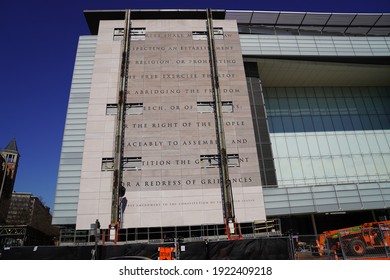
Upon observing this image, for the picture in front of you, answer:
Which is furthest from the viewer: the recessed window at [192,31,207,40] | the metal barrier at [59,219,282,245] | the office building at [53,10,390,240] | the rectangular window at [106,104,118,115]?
the recessed window at [192,31,207,40]

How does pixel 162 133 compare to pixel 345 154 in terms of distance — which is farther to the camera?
pixel 345 154

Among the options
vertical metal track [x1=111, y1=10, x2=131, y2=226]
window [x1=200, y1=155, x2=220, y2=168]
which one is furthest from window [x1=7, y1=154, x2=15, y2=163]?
window [x1=200, y1=155, x2=220, y2=168]

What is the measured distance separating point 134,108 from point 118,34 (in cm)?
1323

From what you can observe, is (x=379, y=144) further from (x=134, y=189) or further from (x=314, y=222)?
(x=134, y=189)

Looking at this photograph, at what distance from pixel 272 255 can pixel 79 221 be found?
22.2 metres

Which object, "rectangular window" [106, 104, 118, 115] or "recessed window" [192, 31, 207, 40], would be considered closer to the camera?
"rectangular window" [106, 104, 118, 115]

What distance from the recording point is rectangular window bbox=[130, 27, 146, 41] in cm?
3994

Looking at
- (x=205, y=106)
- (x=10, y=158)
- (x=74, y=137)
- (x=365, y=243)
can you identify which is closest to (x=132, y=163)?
(x=74, y=137)

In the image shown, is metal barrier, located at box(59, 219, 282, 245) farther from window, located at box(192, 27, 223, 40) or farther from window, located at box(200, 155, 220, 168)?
window, located at box(192, 27, 223, 40)

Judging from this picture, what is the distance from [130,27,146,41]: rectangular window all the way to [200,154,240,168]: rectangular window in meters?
20.6

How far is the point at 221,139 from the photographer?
33.1 meters

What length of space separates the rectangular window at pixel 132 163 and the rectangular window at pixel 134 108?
6.21m

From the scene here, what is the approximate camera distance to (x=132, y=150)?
32.8 m
